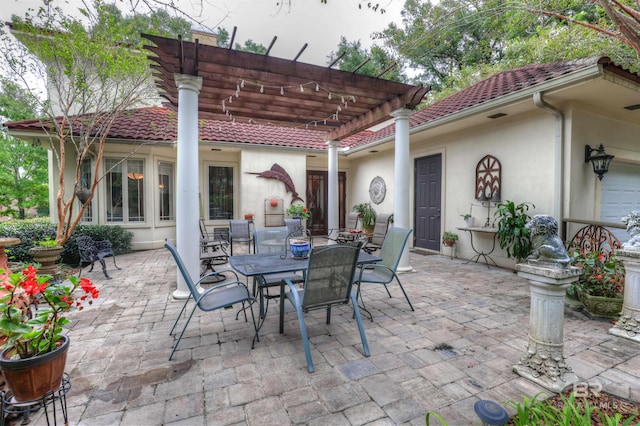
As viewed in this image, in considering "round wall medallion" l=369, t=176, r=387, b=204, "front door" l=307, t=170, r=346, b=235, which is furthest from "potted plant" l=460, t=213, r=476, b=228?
"front door" l=307, t=170, r=346, b=235

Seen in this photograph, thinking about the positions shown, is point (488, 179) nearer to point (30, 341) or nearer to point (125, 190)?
point (30, 341)

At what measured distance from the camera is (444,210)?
6535 mm

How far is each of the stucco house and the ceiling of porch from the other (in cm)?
133

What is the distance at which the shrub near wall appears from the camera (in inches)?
204

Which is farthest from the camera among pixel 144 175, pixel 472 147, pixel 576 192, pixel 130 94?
pixel 144 175

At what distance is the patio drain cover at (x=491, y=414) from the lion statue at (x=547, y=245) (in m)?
Result: 1.07

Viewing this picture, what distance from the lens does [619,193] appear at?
521cm

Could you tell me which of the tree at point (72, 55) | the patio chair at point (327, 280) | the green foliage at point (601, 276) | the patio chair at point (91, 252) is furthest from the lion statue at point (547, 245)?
the patio chair at point (91, 252)

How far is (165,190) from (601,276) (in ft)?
28.8

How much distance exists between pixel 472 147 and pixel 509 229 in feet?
6.63

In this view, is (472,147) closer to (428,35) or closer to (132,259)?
(428,35)

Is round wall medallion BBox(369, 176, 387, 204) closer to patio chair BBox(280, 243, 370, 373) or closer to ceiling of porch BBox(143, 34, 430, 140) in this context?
ceiling of porch BBox(143, 34, 430, 140)

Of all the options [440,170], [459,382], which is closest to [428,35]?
[440,170]

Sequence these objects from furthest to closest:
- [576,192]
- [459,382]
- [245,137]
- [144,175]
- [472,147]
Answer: [245,137], [144,175], [472,147], [576,192], [459,382]
